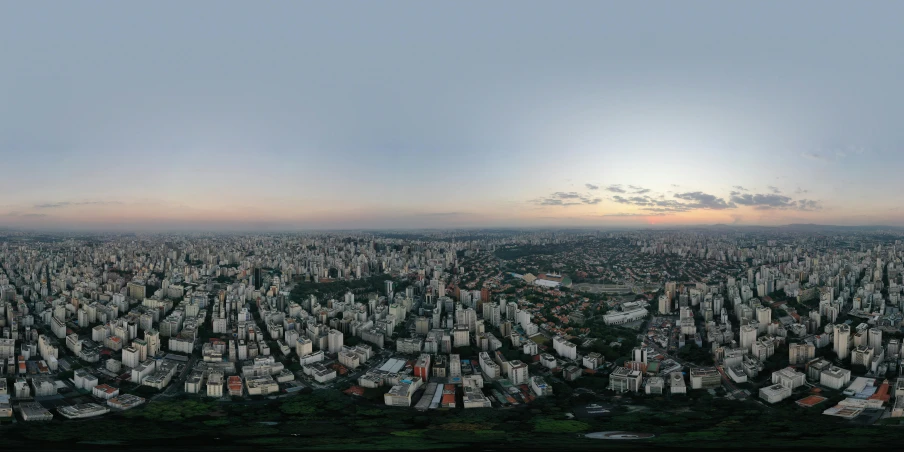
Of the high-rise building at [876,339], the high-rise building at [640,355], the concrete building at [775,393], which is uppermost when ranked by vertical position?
the high-rise building at [876,339]

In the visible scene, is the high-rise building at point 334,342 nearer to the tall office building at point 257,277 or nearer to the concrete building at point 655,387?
the concrete building at point 655,387

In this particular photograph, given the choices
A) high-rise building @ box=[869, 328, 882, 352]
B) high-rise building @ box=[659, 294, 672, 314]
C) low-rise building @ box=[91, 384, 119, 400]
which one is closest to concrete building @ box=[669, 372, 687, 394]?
high-rise building @ box=[869, 328, 882, 352]

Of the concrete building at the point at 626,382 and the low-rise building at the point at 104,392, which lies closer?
the low-rise building at the point at 104,392

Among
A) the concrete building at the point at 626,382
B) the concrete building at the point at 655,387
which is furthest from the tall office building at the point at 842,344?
the concrete building at the point at 626,382

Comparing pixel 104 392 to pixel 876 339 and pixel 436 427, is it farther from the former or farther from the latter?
pixel 876 339

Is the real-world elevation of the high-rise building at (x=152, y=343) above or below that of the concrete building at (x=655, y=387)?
above

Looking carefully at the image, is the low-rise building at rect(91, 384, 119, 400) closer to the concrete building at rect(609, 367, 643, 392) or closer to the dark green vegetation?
the dark green vegetation

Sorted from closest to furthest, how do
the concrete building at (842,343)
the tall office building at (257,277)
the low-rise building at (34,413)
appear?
the low-rise building at (34,413) < the concrete building at (842,343) < the tall office building at (257,277)

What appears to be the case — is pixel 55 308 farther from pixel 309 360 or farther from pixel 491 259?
pixel 491 259

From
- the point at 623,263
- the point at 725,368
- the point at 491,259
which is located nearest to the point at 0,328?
the point at 725,368
